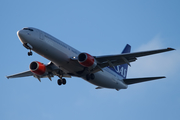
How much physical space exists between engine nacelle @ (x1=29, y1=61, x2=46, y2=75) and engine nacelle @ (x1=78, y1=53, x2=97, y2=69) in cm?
578

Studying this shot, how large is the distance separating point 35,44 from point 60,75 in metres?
7.42

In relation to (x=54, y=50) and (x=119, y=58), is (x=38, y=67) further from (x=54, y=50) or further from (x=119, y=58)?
(x=119, y=58)

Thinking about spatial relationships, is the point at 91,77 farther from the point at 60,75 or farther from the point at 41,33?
the point at 41,33

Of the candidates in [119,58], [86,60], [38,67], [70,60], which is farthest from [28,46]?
[119,58]

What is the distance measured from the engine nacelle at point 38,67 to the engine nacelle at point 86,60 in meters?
5.78

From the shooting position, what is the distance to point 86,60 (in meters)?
30.8

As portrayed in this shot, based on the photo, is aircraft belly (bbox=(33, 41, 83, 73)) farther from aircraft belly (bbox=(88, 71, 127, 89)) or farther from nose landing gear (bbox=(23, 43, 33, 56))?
aircraft belly (bbox=(88, 71, 127, 89))

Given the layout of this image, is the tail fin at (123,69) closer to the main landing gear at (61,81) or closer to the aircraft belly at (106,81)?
the aircraft belly at (106,81)

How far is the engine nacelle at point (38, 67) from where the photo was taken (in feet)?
112

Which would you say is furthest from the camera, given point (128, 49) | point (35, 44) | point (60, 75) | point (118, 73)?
point (128, 49)

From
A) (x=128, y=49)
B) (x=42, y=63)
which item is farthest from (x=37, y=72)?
(x=128, y=49)

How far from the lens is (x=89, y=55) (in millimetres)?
31344

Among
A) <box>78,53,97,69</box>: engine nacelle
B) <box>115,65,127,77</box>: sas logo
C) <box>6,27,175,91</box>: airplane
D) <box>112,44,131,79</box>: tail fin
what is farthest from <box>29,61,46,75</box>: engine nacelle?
<box>115,65,127,77</box>: sas logo

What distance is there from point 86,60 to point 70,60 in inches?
74.8
